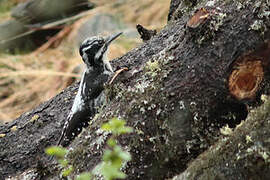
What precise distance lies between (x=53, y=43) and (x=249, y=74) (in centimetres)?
578

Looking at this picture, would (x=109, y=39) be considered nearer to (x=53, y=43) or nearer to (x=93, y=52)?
(x=93, y=52)

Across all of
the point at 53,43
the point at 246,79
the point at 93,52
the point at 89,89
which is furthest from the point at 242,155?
the point at 53,43

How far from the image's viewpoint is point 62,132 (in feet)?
9.12

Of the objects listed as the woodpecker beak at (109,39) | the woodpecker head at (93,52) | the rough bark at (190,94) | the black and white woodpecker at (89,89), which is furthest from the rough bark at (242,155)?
the woodpecker beak at (109,39)

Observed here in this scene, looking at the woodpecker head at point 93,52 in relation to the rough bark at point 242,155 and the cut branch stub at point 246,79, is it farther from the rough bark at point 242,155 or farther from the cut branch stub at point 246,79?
the rough bark at point 242,155

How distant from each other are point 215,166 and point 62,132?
1.21m

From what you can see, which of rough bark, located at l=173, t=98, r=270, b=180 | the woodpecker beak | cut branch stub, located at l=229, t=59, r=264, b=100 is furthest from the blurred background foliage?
rough bark, located at l=173, t=98, r=270, b=180

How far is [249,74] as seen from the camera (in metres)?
2.01

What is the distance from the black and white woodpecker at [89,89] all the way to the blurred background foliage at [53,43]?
2.72 meters

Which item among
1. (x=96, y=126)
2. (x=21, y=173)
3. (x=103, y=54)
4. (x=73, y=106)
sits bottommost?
(x=96, y=126)

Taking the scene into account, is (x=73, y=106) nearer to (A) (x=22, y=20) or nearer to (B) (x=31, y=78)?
(B) (x=31, y=78)

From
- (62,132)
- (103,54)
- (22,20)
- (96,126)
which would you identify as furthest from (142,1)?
(96,126)

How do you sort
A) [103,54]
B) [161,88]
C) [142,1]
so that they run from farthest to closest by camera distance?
1. [142,1]
2. [103,54]
3. [161,88]

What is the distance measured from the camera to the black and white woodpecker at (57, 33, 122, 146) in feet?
9.01
